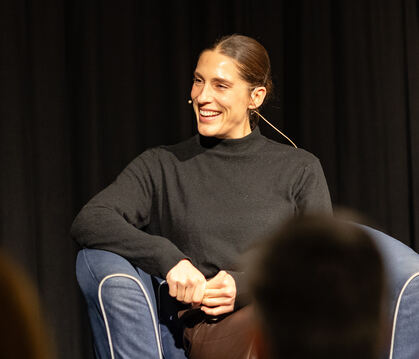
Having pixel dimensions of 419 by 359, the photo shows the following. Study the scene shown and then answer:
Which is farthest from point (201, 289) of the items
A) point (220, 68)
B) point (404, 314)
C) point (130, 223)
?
point (220, 68)

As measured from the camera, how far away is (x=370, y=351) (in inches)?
24.9

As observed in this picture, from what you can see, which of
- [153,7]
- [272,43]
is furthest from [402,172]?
[153,7]

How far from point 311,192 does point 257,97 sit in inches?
14.0

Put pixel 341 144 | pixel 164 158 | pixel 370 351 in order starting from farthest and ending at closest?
pixel 341 144, pixel 164 158, pixel 370 351

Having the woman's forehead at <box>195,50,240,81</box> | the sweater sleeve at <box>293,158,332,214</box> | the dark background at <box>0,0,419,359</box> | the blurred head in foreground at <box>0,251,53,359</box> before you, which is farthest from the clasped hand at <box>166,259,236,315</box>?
the blurred head in foreground at <box>0,251,53,359</box>

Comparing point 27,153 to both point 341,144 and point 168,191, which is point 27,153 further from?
point 341,144

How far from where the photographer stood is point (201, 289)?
70.0 inches

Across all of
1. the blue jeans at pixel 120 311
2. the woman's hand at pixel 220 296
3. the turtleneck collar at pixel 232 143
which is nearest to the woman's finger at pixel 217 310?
the woman's hand at pixel 220 296

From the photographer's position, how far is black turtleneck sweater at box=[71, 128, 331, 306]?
6.73 ft

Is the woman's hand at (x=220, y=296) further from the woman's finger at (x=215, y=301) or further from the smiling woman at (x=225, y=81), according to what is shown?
the smiling woman at (x=225, y=81)

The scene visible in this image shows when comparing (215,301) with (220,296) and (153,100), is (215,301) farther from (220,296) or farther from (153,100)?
(153,100)

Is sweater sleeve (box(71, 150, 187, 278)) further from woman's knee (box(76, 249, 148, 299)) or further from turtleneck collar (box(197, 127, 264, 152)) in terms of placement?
turtleneck collar (box(197, 127, 264, 152))

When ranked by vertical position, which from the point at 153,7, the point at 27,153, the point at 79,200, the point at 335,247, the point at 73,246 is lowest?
the point at 73,246

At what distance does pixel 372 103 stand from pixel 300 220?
2.54 meters
